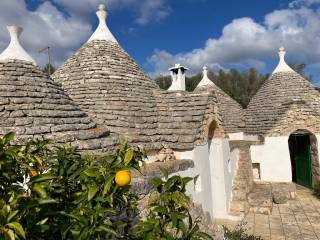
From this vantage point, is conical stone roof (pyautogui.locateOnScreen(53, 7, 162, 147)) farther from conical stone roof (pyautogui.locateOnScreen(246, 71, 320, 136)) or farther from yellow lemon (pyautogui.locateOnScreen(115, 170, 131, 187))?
conical stone roof (pyautogui.locateOnScreen(246, 71, 320, 136))

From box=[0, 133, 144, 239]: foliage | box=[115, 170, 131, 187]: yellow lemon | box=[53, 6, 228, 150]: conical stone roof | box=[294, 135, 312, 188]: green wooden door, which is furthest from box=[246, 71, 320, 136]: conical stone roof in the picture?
box=[115, 170, 131, 187]: yellow lemon

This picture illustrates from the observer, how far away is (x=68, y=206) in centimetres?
233

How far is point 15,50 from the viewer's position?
696 cm

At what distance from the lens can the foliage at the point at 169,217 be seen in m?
2.18

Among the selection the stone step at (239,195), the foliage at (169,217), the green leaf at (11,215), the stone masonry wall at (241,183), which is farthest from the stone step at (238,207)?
the green leaf at (11,215)

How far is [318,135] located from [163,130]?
8.09 metres

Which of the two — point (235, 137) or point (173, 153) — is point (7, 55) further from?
point (235, 137)

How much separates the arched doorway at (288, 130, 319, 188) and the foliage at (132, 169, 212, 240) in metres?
12.9

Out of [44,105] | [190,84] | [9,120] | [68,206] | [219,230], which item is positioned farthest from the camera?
[190,84]

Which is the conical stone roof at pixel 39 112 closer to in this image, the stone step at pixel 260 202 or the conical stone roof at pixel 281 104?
the stone step at pixel 260 202

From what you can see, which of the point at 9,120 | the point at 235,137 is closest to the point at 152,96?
the point at 9,120

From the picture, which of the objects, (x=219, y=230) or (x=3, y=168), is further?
(x=219, y=230)

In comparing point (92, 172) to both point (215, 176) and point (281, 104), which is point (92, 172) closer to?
point (215, 176)

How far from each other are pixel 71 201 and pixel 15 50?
5515 mm
